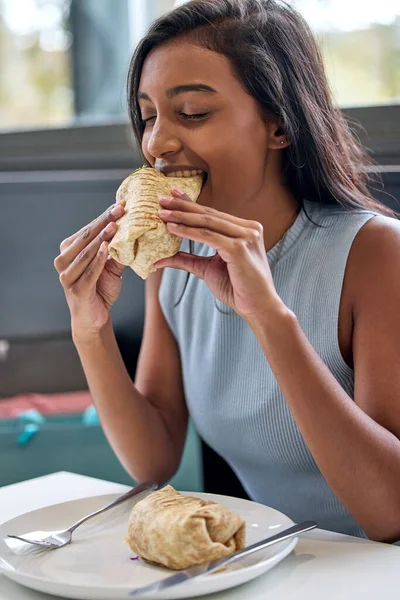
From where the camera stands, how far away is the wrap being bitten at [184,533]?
0.92 metres

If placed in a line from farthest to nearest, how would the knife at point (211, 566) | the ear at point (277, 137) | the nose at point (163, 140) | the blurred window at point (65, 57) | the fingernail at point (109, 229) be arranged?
the blurred window at point (65, 57)
the ear at point (277, 137)
the nose at point (163, 140)
the fingernail at point (109, 229)
the knife at point (211, 566)

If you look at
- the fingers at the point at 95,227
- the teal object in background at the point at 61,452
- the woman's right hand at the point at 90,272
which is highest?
the fingers at the point at 95,227

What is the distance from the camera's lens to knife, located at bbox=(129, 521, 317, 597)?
2.84ft

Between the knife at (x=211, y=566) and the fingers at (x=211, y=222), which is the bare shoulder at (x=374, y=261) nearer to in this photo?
the fingers at (x=211, y=222)

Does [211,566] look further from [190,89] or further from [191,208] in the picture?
[190,89]

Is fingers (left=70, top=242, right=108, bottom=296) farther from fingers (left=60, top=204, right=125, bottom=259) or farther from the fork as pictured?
the fork

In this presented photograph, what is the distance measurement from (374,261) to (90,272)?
49 cm

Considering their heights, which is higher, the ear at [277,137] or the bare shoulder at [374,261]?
the ear at [277,137]

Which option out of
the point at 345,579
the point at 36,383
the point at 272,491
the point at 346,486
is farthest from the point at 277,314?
the point at 36,383

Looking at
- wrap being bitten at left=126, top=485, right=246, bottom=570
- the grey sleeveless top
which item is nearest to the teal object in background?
the grey sleeveless top

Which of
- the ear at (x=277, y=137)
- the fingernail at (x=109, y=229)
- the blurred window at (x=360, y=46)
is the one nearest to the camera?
the fingernail at (x=109, y=229)

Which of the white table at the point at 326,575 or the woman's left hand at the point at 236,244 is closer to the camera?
the white table at the point at 326,575

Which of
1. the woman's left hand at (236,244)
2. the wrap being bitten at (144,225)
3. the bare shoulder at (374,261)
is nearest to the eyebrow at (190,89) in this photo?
the wrap being bitten at (144,225)

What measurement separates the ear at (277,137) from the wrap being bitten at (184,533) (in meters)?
0.76
